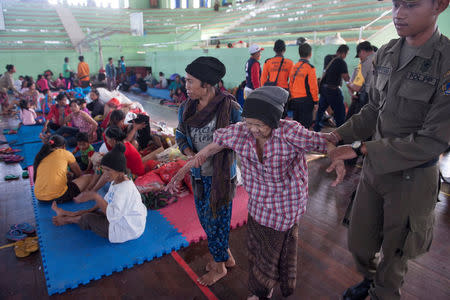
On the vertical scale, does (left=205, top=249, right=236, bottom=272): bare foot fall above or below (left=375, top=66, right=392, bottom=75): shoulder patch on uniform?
below

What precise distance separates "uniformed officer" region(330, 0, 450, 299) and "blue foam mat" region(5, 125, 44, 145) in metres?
6.47

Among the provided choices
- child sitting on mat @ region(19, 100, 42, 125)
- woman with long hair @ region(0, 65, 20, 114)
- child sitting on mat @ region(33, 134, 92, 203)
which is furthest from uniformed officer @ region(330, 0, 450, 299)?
woman with long hair @ region(0, 65, 20, 114)

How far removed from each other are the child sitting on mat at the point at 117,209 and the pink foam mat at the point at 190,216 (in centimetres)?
43

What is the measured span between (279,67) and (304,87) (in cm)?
57

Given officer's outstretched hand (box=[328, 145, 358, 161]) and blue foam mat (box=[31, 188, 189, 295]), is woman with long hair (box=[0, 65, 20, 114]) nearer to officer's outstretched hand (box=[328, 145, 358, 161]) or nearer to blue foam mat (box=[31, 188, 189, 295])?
blue foam mat (box=[31, 188, 189, 295])

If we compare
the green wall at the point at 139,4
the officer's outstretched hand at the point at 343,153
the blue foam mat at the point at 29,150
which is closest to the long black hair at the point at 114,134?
the blue foam mat at the point at 29,150

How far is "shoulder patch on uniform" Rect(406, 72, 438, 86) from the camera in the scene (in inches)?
52.3

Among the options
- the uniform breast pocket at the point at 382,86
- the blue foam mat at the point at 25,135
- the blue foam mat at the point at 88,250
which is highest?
the uniform breast pocket at the point at 382,86

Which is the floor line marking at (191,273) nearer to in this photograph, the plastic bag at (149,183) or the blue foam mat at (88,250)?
the blue foam mat at (88,250)

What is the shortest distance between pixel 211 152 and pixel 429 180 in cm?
115

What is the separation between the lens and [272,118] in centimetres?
154

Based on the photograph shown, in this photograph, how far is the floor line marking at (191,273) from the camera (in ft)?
7.22

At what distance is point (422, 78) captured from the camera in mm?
1369

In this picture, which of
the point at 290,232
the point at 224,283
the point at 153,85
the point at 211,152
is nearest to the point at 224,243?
the point at 224,283
